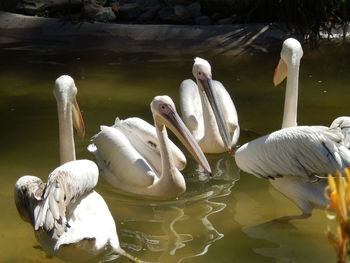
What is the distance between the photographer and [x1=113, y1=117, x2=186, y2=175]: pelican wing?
4613mm

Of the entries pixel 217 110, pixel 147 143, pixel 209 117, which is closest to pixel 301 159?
pixel 217 110

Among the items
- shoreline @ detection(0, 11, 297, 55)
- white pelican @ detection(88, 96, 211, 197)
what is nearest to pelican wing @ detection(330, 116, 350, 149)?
white pelican @ detection(88, 96, 211, 197)

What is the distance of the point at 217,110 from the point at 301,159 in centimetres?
117

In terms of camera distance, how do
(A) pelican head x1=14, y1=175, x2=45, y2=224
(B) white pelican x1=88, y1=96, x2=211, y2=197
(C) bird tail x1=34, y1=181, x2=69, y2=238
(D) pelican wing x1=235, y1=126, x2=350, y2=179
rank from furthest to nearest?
(B) white pelican x1=88, y1=96, x2=211, y2=197 < (D) pelican wing x1=235, y1=126, x2=350, y2=179 < (A) pelican head x1=14, y1=175, x2=45, y2=224 < (C) bird tail x1=34, y1=181, x2=69, y2=238

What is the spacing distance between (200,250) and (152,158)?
1.08m

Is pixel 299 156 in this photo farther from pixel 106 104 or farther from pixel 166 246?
pixel 106 104

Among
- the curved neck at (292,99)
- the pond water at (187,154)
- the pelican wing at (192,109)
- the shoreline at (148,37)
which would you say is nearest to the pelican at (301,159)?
the pond water at (187,154)

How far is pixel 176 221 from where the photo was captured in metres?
4.09

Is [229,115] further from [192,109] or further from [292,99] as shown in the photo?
[292,99]

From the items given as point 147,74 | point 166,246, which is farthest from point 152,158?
point 147,74

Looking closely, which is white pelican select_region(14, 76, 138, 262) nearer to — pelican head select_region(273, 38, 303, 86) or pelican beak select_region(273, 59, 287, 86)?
pelican head select_region(273, 38, 303, 86)

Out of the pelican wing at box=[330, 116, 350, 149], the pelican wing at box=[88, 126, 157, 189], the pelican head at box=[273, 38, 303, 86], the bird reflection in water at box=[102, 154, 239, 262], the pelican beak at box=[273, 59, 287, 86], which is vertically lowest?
the bird reflection in water at box=[102, 154, 239, 262]

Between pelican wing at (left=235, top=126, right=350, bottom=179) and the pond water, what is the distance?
1.22ft

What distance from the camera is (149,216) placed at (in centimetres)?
417
